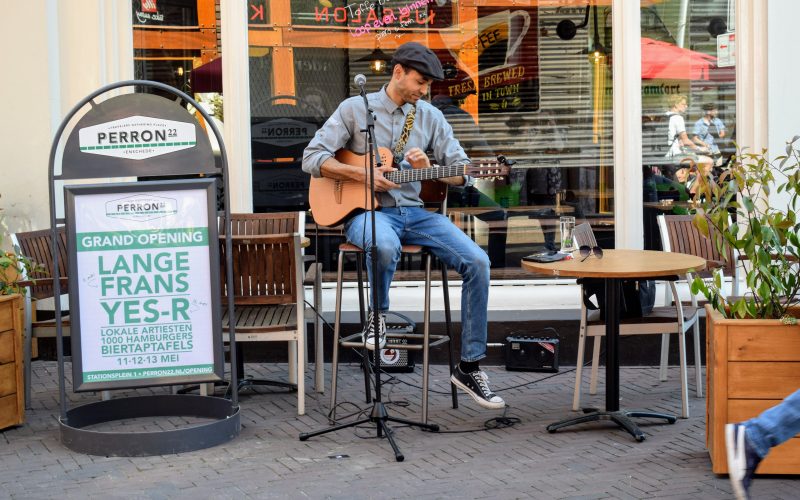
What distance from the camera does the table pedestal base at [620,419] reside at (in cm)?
527

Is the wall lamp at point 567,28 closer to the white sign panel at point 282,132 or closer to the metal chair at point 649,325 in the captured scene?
the white sign panel at point 282,132

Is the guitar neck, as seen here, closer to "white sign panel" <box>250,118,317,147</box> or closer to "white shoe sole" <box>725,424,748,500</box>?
"white shoe sole" <box>725,424,748,500</box>

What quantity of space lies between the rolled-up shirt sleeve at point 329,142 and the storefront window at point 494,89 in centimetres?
218

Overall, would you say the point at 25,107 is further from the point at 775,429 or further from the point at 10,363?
the point at 775,429

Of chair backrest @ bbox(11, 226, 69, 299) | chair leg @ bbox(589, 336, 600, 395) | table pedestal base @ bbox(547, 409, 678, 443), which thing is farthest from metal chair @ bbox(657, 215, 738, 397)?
chair backrest @ bbox(11, 226, 69, 299)

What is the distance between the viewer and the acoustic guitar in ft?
18.0

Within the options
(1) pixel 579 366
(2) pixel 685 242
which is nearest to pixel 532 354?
(1) pixel 579 366

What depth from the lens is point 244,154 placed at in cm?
771

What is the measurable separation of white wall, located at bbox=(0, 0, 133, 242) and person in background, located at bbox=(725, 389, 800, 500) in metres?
5.26

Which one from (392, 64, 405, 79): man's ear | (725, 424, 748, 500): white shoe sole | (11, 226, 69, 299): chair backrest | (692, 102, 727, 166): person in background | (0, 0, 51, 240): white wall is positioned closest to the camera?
(725, 424, 748, 500): white shoe sole

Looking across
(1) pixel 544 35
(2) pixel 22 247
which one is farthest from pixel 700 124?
(2) pixel 22 247

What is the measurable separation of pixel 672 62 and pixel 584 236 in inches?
103

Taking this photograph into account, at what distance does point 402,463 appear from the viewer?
493cm

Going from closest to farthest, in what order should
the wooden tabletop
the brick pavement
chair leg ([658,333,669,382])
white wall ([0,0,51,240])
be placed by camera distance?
the brick pavement
the wooden tabletop
chair leg ([658,333,669,382])
white wall ([0,0,51,240])
